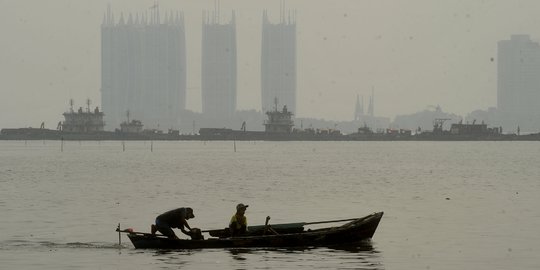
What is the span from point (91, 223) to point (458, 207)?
20.1 metres

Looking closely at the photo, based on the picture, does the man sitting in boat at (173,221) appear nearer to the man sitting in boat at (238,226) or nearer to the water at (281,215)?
the water at (281,215)

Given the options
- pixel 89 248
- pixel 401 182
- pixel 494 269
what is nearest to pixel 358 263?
pixel 494 269

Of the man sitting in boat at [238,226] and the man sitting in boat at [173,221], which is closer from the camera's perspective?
the man sitting in boat at [173,221]

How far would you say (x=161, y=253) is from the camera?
33.3 metres

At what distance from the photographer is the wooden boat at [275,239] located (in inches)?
1296

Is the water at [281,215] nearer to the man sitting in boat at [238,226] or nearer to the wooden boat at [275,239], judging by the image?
the wooden boat at [275,239]

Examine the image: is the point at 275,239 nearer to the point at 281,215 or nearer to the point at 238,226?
the point at 238,226

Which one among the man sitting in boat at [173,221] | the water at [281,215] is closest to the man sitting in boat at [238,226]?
the water at [281,215]

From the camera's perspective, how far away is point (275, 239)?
33156 millimetres

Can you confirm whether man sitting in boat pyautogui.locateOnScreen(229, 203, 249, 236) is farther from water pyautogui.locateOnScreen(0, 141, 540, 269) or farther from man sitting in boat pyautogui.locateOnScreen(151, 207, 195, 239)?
man sitting in boat pyautogui.locateOnScreen(151, 207, 195, 239)

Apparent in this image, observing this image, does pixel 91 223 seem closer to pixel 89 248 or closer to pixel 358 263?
pixel 89 248

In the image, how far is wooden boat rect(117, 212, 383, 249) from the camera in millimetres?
32906

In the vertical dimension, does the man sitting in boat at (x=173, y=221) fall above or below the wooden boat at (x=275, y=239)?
above

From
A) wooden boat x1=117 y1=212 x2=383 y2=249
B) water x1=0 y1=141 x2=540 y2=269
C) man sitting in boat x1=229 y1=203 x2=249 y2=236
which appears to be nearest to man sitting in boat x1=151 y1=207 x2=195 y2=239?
wooden boat x1=117 y1=212 x2=383 y2=249
